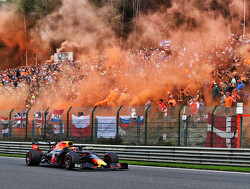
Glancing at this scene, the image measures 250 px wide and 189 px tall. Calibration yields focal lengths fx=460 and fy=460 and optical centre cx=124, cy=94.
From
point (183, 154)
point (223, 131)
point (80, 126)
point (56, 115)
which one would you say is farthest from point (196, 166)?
point (56, 115)

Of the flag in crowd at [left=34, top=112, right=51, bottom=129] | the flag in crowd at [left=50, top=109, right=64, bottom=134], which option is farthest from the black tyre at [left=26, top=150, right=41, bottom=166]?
the flag in crowd at [left=34, top=112, right=51, bottom=129]

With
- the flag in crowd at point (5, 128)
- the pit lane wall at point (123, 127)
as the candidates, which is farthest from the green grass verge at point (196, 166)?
the flag in crowd at point (5, 128)

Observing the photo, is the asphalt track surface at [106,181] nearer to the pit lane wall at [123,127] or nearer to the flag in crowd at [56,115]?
the pit lane wall at [123,127]

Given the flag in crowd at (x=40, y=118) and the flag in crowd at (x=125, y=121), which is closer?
the flag in crowd at (x=125, y=121)

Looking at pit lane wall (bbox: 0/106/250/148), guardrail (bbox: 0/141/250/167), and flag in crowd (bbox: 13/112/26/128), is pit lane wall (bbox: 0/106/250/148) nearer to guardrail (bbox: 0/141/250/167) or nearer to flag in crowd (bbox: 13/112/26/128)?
flag in crowd (bbox: 13/112/26/128)

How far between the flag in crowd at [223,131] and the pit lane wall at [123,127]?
115 mm

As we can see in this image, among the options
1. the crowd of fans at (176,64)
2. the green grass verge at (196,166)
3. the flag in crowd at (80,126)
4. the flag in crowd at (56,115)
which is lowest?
the green grass verge at (196,166)

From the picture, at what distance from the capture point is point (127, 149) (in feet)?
66.5

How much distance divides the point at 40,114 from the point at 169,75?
11.4m

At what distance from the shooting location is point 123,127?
21.6 metres

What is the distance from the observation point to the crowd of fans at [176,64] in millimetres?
25250

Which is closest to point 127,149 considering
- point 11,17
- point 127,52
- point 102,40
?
point 127,52

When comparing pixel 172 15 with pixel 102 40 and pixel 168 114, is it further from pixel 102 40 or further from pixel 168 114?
pixel 168 114

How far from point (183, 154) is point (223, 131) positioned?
182cm
